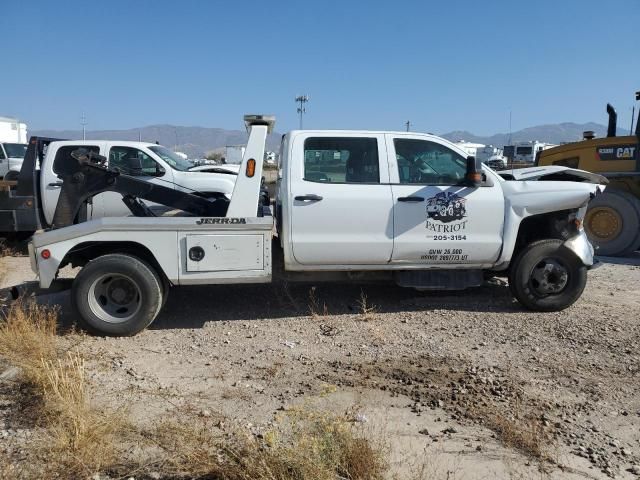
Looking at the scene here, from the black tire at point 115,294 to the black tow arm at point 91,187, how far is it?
79cm

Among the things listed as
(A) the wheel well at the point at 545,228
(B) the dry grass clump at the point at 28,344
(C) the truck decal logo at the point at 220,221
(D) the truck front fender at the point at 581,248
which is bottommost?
(B) the dry grass clump at the point at 28,344

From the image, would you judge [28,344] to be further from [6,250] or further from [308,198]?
[6,250]

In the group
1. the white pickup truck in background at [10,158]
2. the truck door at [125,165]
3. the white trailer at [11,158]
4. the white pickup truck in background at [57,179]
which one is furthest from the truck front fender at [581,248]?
the white pickup truck in background at [10,158]

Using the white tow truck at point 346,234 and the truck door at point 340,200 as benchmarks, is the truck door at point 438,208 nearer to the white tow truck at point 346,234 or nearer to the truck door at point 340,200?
the white tow truck at point 346,234

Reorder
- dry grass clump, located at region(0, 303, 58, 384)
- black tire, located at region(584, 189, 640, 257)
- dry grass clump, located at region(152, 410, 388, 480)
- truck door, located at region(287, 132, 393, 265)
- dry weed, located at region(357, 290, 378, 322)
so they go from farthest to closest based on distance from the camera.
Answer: black tire, located at region(584, 189, 640, 257) → dry weed, located at region(357, 290, 378, 322) → truck door, located at region(287, 132, 393, 265) → dry grass clump, located at region(0, 303, 58, 384) → dry grass clump, located at region(152, 410, 388, 480)

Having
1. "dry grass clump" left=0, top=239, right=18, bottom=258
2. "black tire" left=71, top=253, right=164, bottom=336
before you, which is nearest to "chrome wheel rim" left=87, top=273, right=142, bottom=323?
"black tire" left=71, top=253, right=164, bottom=336

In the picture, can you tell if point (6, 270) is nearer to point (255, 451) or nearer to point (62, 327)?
point (62, 327)

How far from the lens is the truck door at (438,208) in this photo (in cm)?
552

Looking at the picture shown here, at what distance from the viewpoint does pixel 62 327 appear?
550 centimetres

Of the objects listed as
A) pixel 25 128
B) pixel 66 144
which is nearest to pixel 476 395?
pixel 66 144

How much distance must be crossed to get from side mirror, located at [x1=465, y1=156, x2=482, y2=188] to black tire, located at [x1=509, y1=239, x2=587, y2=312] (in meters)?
1.05

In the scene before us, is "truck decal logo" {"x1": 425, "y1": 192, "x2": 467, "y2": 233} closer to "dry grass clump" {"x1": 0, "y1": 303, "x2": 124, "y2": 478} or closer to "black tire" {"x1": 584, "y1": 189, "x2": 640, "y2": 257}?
"dry grass clump" {"x1": 0, "y1": 303, "x2": 124, "y2": 478}

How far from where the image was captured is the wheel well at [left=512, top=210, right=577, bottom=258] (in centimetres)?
596

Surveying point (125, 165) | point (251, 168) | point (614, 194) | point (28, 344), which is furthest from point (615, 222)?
point (28, 344)
